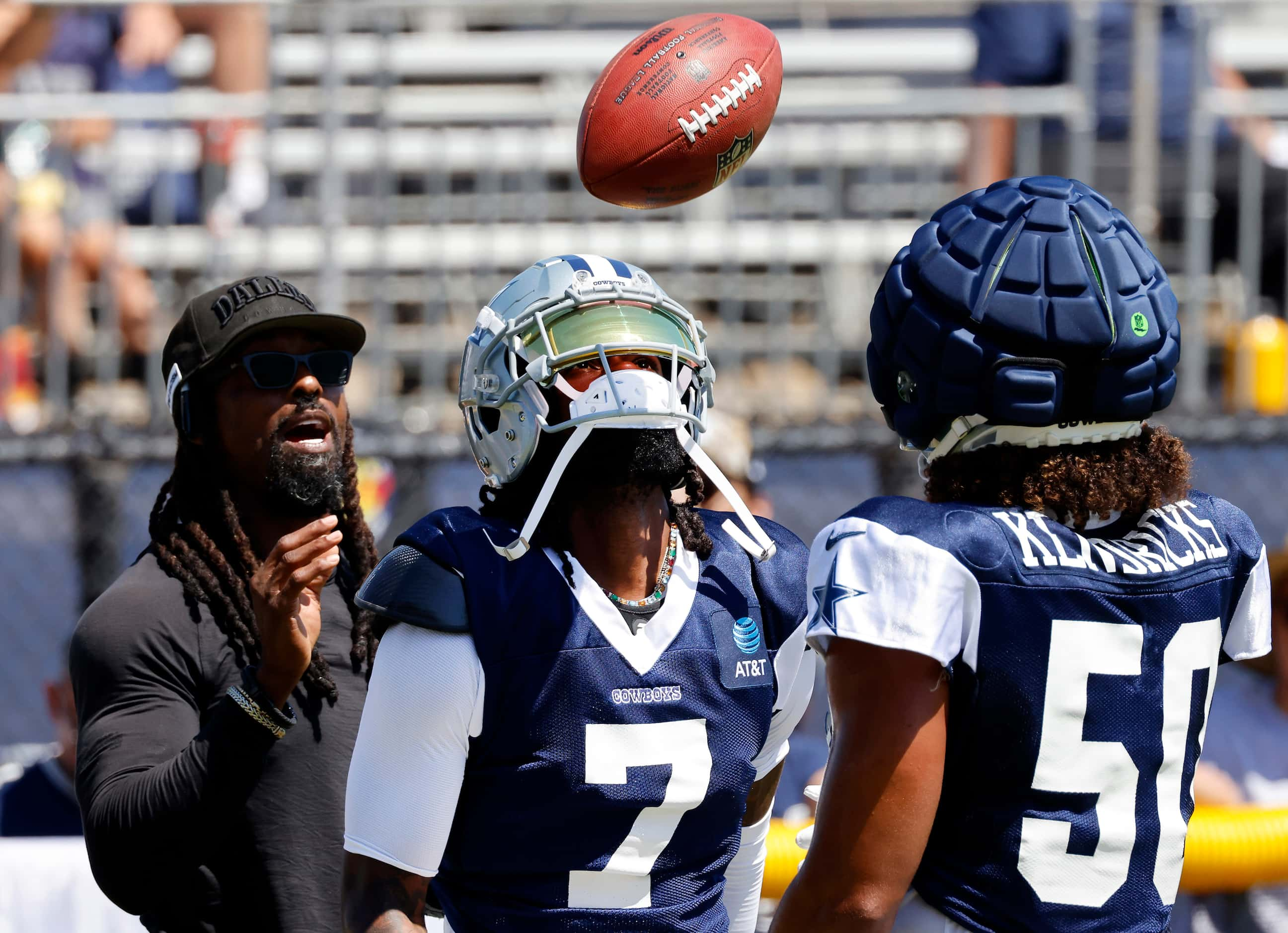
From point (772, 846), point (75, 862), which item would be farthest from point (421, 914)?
point (75, 862)

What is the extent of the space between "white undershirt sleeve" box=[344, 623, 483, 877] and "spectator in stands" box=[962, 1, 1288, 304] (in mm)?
4542

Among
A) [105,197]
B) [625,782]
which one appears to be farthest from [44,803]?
[625,782]

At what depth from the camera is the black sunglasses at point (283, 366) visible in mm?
2797

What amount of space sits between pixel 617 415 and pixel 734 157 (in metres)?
0.99

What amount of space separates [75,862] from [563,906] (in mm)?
2116

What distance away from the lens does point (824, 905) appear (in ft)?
6.21

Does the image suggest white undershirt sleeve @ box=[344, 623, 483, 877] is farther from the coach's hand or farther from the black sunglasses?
the black sunglasses

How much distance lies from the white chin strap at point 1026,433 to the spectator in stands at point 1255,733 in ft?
7.40

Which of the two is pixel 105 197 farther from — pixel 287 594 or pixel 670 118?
pixel 287 594

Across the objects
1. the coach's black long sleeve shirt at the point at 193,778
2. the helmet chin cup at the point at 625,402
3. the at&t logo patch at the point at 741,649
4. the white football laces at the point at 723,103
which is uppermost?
the white football laces at the point at 723,103

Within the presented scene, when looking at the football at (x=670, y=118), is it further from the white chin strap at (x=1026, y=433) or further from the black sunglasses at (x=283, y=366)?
the white chin strap at (x=1026, y=433)

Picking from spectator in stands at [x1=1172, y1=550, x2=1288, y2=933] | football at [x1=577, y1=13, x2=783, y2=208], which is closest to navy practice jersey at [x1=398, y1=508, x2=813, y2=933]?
football at [x1=577, y1=13, x2=783, y2=208]

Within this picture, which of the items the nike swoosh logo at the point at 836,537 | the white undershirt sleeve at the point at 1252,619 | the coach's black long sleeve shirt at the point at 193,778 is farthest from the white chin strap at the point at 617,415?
the white undershirt sleeve at the point at 1252,619

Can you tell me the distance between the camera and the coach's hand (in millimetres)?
2377
